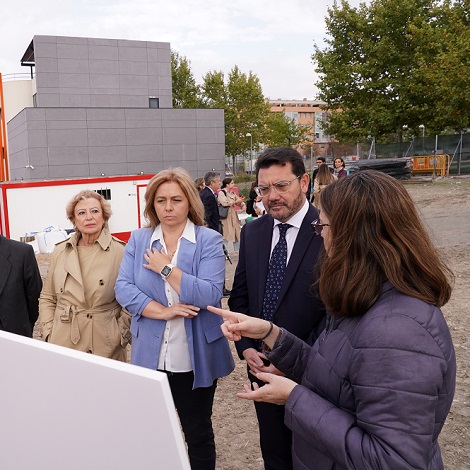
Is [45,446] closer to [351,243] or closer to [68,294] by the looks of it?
[351,243]

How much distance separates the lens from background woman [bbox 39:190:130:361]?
314 centimetres

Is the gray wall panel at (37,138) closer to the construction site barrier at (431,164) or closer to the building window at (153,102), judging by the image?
the building window at (153,102)

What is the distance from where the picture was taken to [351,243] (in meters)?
1.54

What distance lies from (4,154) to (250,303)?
1717cm

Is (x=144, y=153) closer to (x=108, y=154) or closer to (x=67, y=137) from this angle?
(x=108, y=154)

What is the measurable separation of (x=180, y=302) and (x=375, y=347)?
5.14 ft

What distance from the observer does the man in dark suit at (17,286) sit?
3.24 m

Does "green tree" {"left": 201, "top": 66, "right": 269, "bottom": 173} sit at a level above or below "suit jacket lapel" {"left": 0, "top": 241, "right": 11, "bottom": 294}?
above

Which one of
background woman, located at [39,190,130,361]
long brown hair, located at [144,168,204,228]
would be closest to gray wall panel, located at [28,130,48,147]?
background woman, located at [39,190,130,361]

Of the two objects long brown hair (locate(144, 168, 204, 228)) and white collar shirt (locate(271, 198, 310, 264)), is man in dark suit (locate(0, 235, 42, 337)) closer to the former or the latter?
long brown hair (locate(144, 168, 204, 228))

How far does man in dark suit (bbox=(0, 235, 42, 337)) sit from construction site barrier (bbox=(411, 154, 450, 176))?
25.2m

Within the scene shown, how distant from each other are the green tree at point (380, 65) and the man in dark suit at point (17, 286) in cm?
2750

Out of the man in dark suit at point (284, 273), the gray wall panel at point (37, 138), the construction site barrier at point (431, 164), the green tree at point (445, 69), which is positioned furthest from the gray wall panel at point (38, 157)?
the man in dark suit at point (284, 273)

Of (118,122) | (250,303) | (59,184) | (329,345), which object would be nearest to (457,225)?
(59,184)
